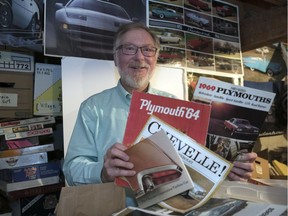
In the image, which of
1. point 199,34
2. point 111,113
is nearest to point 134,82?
point 111,113

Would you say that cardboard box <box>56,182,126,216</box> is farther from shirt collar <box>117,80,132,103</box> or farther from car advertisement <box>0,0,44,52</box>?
car advertisement <box>0,0,44,52</box>

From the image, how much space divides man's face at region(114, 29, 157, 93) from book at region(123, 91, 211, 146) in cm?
60

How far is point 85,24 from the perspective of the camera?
Answer: 1776mm

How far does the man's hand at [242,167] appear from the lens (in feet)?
3.23

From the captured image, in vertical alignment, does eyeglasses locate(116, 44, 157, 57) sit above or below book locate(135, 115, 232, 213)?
above

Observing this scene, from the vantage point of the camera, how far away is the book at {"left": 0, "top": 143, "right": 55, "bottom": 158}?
5.54ft

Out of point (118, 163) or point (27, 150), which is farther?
point (27, 150)

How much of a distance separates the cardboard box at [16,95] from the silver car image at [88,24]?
0.31 metres

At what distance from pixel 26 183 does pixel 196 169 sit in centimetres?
126

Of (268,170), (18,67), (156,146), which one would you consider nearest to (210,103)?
(156,146)

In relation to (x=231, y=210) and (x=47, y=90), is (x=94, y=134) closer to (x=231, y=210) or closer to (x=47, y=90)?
(x=47, y=90)

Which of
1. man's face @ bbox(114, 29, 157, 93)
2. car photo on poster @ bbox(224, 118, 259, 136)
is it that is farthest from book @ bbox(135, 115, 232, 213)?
man's face @ bbox(114, 29, 157, 93)

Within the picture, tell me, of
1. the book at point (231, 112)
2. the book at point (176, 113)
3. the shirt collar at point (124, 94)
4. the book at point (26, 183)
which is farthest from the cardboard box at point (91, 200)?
the book at point (26, 183)

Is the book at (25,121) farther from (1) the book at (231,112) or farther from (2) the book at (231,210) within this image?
(2) the book at (231,210)
